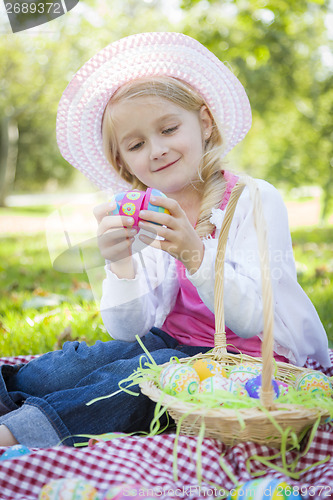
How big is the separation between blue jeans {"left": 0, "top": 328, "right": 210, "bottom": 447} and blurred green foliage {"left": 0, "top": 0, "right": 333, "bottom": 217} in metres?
2.53

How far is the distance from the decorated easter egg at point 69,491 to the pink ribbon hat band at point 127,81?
4.17ft

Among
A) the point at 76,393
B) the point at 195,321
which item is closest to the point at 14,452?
the point at 76,393

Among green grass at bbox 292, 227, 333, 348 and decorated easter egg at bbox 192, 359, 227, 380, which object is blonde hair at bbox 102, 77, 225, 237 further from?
green grass at bbox 292, 227, 333, 348

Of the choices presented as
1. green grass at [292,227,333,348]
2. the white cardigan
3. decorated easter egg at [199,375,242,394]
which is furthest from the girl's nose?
green grass at [292,227,333,348]

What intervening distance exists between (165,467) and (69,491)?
0.28 metres

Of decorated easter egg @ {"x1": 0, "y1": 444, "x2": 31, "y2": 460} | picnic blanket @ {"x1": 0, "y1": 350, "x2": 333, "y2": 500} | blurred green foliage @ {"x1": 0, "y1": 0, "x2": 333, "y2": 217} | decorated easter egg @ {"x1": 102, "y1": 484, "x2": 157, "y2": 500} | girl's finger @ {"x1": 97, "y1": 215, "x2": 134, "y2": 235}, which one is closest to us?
decorated easter egg @ {"x1": 102, "y1": 484, "x2": 157, "y2": 500}

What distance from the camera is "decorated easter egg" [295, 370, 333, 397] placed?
140 cm

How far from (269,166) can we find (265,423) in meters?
6.92

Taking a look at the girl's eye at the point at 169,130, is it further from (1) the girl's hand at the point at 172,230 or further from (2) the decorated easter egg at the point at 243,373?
(2) the decorated easter egg at the point at 243,373

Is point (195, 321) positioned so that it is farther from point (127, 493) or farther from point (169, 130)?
point (127, 493)

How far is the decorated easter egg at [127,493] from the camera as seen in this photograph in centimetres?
107

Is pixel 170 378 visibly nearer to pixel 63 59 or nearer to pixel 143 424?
pixel 143 424

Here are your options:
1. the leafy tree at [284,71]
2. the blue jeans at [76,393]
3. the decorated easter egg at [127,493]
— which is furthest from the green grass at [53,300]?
the leafy tree at [284,71]

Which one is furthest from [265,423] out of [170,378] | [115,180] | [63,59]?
[63,59]
